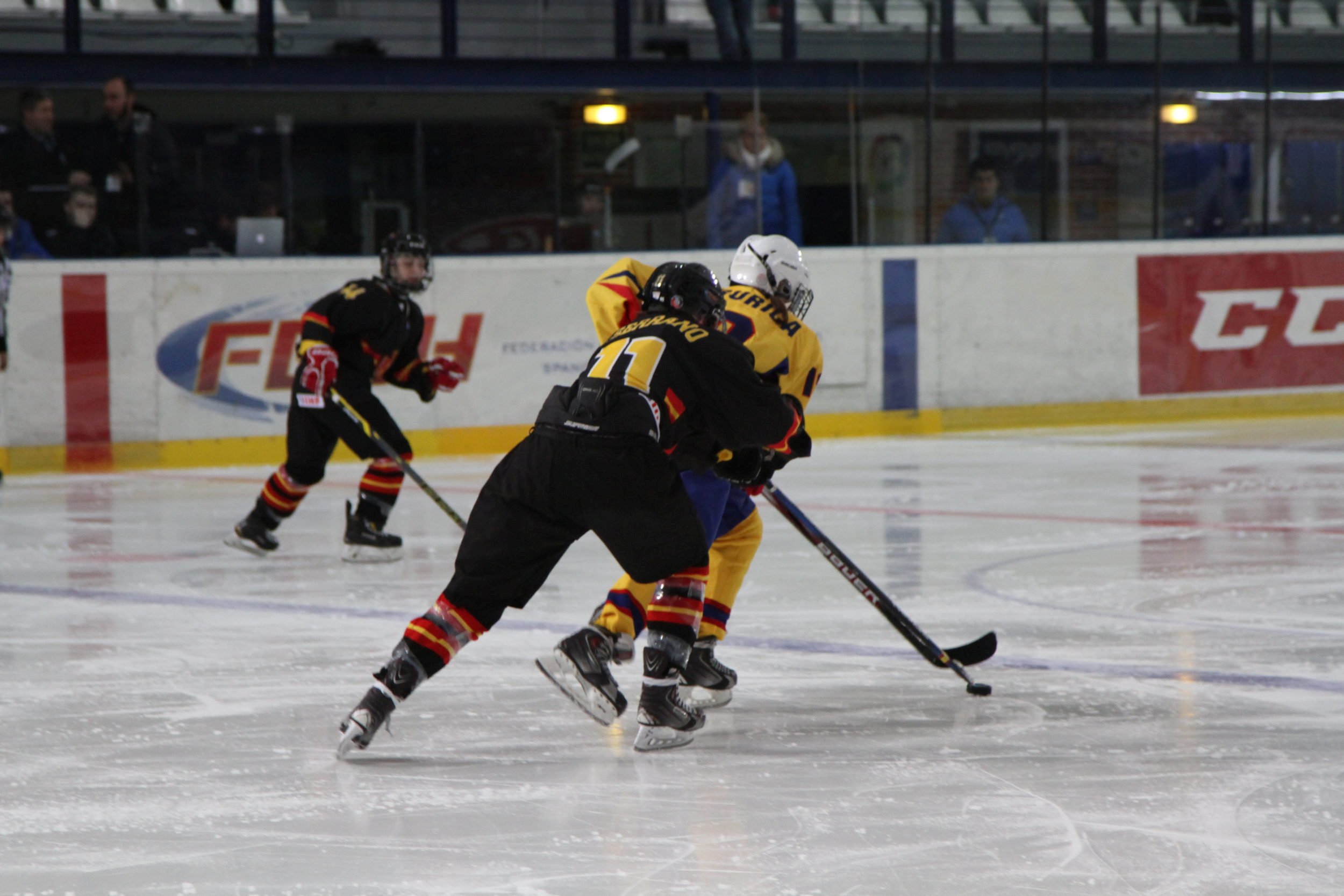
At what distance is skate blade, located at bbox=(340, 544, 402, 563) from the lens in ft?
19.8

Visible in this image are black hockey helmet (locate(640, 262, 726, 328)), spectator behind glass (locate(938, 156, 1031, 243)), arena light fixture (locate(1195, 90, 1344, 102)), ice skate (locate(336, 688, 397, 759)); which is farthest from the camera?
arena light fixture (locate(1195, 90, 1344, 102))

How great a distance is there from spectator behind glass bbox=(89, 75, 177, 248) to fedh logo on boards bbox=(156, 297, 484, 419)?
644 mm

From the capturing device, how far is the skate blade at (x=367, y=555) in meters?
6.04

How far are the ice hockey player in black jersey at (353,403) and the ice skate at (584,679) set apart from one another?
2.73 meters

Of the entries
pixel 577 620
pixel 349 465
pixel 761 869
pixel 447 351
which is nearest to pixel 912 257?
pixel 447 351

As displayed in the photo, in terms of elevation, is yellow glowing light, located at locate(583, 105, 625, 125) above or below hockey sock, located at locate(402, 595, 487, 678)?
above

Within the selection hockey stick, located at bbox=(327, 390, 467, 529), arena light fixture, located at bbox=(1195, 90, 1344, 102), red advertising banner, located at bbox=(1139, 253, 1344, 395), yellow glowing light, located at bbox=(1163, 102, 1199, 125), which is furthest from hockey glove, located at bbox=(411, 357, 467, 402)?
arena light fixture, located at bbox=(1195, 90, 1344, 102)

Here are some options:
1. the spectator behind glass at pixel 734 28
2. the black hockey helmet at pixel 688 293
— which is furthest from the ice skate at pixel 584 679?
the spectator behind glass at pixel 734 28

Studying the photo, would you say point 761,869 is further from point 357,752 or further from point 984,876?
point 357,752

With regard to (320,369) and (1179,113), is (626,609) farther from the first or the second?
(1179,113)

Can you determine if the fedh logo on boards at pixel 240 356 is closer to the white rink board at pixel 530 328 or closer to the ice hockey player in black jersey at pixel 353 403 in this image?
the white rink board at pixel 530 328

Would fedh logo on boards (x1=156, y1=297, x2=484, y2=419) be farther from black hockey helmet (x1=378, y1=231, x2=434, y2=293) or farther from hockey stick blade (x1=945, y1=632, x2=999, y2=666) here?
hockey stick blade (x1=945, y1=632, x2=999, y2=666)

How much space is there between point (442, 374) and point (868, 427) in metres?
4.49

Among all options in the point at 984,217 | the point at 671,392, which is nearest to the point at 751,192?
the point at 984,217
